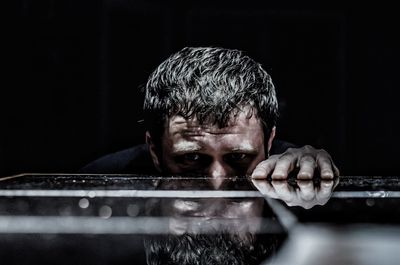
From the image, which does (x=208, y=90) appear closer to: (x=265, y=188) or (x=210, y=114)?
(x=210, y=114)

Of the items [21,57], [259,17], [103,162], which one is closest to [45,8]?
[21,57]

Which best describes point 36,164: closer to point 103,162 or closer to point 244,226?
point 103,162

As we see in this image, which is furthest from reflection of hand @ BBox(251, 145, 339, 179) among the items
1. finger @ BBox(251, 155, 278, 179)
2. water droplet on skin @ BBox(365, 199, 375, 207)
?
water droplet on skin @ BBox(365, 199, 375, 207)

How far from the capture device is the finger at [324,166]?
41.0 inches

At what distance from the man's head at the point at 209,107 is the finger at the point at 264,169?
1.34ft

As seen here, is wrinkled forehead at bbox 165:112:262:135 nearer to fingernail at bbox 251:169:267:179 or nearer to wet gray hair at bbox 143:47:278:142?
wet gray hair at bbox 143:47:278:142

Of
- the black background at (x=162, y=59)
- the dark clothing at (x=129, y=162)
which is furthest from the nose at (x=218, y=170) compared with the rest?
the black background at (x=162, y=59)

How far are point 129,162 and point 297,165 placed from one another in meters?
1.15

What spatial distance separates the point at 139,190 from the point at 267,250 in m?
0.40

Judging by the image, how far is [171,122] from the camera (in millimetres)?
1655

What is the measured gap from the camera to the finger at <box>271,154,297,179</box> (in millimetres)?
1019

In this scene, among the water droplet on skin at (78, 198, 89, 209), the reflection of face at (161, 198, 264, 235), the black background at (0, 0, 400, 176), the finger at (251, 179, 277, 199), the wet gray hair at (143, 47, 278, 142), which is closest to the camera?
the reflection of face at (161, 198, 264, 235)

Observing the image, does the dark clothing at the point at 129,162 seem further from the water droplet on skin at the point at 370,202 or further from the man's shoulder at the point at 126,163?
the water droplet on skin at the point at 370,202

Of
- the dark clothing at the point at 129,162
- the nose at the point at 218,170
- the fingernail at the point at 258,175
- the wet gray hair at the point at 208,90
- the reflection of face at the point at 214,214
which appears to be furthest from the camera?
the dark clothing at the point at 129,162
